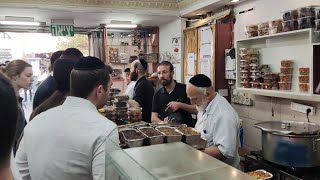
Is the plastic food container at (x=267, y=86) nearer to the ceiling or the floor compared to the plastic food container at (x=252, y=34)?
nearer to the floor

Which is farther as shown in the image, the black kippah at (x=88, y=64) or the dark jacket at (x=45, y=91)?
the dark jacket at (x=45, y=91)

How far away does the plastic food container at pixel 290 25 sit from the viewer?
2.78 meters

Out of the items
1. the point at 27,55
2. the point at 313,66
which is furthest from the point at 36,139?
the point at 27,55

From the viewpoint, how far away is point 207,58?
4.53 m

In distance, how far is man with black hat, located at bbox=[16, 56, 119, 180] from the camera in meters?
1.33

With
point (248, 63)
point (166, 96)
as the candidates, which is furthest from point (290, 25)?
point (166, 96)

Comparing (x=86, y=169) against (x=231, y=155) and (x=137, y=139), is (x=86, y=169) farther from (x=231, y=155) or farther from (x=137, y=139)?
(x=231, y=155)

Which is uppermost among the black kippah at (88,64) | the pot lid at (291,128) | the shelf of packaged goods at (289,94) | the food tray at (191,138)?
the black kippah at (88,64)

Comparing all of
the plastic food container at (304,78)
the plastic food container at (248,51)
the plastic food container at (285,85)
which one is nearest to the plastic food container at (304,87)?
the plastic food container at (304,78)

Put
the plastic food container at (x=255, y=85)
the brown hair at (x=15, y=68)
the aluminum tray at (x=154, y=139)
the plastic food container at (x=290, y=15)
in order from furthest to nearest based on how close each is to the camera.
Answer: the plastic food container at (x=255, y=85) → the brown hair at (x=15, y=68) → the plastic food container at (x=290, y=15) → the aluminum tray at (x=154, y=139)

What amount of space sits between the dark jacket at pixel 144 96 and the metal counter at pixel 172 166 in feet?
7.62

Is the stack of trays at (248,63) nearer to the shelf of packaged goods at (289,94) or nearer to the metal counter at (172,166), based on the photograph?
the shelf of packaged goods at (289,94)

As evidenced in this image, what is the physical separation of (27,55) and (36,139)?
254 inches

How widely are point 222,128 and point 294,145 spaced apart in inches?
25.0
